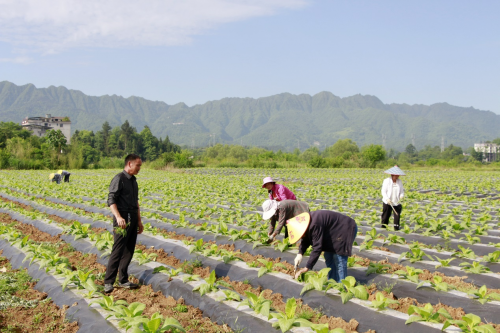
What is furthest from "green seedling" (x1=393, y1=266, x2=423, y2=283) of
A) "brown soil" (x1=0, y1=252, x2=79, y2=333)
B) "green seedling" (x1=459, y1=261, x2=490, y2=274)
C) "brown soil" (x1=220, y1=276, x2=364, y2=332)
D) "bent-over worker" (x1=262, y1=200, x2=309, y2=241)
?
"brown soil" (x1=0, y1=252, x2=79, y2=333)

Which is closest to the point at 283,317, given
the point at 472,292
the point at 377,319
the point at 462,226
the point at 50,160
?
the point at 377,319

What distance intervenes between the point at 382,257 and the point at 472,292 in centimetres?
200

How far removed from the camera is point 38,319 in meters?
4.35

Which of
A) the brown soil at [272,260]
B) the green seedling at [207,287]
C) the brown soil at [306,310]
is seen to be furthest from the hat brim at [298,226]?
the green seedling at [207,287]

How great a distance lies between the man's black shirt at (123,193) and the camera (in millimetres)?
4613

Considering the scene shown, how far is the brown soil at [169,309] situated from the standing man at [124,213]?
28cm

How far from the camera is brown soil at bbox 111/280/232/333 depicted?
3.96 m

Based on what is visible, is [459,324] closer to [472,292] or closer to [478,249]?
[472,292]

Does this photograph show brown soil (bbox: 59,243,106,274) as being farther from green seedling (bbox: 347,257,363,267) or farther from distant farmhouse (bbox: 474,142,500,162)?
distant farmhouse (bbox: 474,142,500,162)

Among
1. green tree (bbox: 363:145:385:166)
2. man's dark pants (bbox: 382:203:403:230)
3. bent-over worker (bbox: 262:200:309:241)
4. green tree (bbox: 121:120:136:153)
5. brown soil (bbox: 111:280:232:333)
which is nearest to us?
brown soil (bbox: 111:280:232:333)

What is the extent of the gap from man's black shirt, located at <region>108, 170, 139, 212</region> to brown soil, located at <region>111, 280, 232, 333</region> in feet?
3.65

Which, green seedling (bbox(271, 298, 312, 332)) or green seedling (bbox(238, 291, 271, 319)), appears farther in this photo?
green seedling (bbox(238, 291, 271, 319))

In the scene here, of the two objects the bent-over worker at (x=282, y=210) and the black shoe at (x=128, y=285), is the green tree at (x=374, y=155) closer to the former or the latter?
the bent-over worker at (x=282, y=210)

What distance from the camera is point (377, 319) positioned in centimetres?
374
